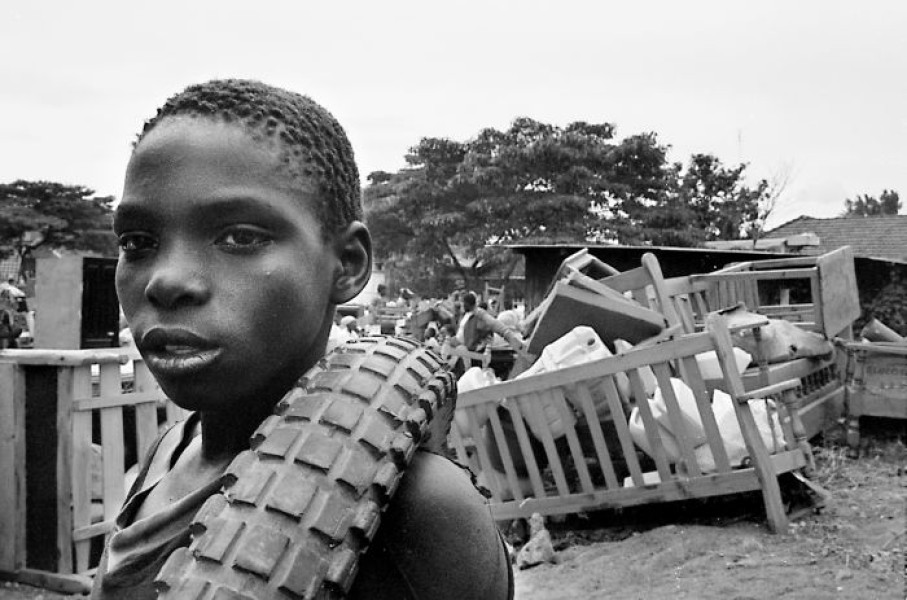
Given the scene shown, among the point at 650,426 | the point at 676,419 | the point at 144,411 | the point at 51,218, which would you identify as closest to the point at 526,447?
the point at 650,426

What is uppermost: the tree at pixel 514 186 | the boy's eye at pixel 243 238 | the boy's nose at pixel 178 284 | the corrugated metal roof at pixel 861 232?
the tree at pixel 514 186

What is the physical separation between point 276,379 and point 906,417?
26.8 feet

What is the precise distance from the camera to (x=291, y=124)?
103 centimetres

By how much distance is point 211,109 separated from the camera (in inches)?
39.5

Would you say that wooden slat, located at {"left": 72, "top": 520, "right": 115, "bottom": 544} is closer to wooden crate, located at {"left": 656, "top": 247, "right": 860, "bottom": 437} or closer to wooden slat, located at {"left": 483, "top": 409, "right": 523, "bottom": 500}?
wooden slat, located at {"left": 483, "top": 409, "right": 523, "bottom": 500}

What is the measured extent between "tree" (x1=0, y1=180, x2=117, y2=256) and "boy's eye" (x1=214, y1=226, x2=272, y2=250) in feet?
126

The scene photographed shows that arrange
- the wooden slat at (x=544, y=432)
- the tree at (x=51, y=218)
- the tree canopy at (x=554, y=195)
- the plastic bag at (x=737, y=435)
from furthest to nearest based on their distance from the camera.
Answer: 1. the tree at (x=51, y=218)
2. the tree canopy at (x=554, y=195)
3. the wooden slat at (x=544, y=432)
4. the plastic bag at (x=737, y=435)

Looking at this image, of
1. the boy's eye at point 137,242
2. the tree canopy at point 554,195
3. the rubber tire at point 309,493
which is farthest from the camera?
the tree canopy at point 554,195

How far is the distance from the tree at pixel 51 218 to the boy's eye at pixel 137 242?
38.3 m

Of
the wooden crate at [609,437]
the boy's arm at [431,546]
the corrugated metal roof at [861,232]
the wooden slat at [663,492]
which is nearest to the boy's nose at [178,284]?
the boy's arm at [431,546]

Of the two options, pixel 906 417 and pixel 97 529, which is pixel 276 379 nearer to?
pixel 97 529

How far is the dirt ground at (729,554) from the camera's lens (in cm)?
423

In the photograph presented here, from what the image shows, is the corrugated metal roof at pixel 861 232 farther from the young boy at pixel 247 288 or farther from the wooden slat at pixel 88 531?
the young boy at pixel 247 288

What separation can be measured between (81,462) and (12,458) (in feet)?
1.31
